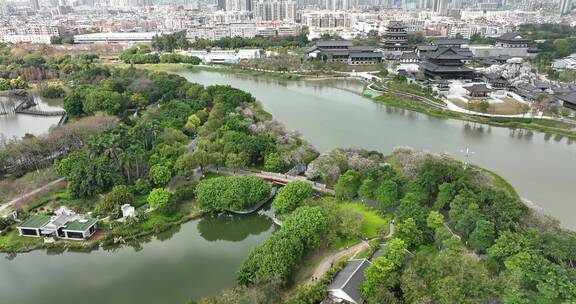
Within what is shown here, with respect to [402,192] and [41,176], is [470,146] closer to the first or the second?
[402,192]

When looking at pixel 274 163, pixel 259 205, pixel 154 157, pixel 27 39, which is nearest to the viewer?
pixel 259 205

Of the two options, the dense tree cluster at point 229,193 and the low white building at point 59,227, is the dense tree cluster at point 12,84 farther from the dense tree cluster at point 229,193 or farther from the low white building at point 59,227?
the dense tree cluster at point 229,193

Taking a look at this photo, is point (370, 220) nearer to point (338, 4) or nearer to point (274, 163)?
point (274, 163)

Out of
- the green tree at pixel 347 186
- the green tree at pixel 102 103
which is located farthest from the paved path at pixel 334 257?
the green tree at pixel 102 103

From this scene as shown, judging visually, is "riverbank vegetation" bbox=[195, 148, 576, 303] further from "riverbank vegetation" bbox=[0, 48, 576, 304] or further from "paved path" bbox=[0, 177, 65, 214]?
"paved path" bbox=[0, 177, 65, 214]

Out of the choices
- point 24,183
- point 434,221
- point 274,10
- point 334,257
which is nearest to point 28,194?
point 24,183

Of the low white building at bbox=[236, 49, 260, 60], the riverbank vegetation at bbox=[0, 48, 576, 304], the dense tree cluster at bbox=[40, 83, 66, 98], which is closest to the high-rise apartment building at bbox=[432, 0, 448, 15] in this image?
the low white building at bbox=[236, 49, 260, 60]
